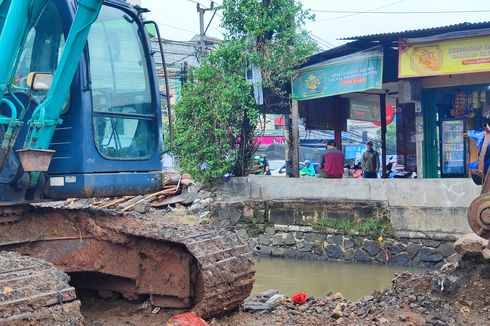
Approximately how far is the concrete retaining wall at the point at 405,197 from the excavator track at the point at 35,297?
30.2 ft

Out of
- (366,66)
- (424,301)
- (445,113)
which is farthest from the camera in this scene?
(445,113)

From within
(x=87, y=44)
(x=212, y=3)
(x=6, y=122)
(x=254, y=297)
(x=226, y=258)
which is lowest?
(x=254, y=297)

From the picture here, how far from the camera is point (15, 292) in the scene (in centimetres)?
396

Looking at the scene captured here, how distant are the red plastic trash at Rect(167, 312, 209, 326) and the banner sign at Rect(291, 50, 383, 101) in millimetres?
9985

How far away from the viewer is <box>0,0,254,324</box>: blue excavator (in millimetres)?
5051

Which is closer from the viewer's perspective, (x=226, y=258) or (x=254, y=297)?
(x=226, y=258)

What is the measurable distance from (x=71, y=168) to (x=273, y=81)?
36.3ft

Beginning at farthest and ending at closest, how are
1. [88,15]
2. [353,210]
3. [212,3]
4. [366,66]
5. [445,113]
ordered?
[212,3], [445,113], [366,66], [353,210], [88,15]

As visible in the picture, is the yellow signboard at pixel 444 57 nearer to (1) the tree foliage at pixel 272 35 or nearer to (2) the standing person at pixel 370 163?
(1) the tree foliage at pixel 272 35

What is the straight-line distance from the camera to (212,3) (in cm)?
2452

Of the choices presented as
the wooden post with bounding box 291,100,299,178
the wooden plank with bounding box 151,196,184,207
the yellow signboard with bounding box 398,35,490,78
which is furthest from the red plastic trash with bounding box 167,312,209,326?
the wooden plank with bounding box 151,196,184,207

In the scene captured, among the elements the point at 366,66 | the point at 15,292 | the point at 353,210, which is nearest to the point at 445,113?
the point at 366,66

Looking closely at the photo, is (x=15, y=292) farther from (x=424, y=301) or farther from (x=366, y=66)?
(x=366, y=66)

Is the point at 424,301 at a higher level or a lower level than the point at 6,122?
lower
